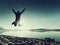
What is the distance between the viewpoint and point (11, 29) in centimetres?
392

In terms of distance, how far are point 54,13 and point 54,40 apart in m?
0.46

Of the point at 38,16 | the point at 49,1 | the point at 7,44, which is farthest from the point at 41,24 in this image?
the point at 7,44

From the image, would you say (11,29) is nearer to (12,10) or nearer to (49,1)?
(12,10)

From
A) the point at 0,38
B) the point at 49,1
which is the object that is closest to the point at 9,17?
the point at 0,38

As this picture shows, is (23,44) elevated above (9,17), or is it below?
below

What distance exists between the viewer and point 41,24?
391 cm

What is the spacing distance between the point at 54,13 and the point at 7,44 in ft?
3.05

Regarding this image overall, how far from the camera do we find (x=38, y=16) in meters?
3.94

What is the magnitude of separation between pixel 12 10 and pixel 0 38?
506 mm

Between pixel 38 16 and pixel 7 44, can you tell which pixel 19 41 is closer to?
pixel 7 44

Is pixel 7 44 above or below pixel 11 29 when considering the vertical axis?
below

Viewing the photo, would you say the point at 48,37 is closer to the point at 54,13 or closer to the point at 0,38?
the point at 54,13

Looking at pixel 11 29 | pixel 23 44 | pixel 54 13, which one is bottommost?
pixel 23 44

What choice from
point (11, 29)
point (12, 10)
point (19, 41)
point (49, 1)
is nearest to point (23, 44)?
point (19, 41)
